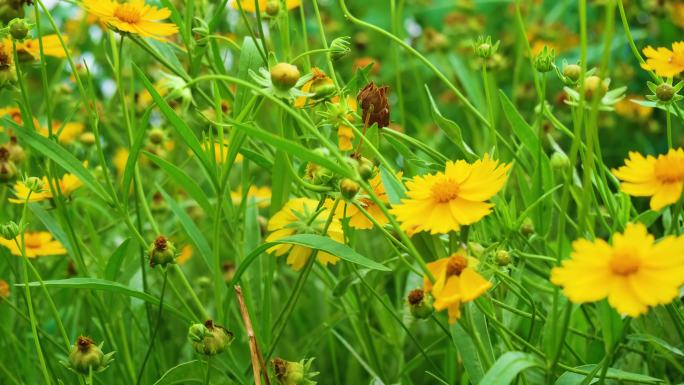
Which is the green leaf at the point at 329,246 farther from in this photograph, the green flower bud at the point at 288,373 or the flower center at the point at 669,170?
the flower center at the point at 669,170

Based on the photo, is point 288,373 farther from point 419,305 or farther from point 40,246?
point 40,246

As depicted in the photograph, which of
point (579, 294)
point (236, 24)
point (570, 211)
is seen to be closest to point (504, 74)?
point (236, 24)

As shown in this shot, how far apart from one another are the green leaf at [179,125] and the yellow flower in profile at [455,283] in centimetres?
22

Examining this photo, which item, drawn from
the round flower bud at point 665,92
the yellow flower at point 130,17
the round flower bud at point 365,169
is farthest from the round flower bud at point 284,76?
the round flower bud at point 665,92

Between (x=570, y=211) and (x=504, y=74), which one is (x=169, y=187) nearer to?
(x=570, y=211)

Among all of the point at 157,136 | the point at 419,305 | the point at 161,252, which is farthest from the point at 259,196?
the point at 419,305

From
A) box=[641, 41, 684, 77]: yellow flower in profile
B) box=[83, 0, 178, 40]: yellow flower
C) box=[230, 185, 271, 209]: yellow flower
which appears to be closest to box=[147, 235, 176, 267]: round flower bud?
box=[83, 0, 178, 40]: yellow flower

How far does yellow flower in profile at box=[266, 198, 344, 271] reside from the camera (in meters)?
0.71

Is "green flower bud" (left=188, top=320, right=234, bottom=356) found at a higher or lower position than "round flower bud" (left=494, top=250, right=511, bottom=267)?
lower

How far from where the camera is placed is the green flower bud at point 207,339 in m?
0.65

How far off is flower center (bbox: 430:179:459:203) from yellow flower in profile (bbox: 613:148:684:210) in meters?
0.10

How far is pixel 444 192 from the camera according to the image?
22.8 inches

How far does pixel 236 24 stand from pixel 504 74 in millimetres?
591

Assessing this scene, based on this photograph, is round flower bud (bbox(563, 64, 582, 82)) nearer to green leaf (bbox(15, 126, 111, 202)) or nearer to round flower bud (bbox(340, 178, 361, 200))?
round flower bud (bbox(340, 178, 361, 200))
